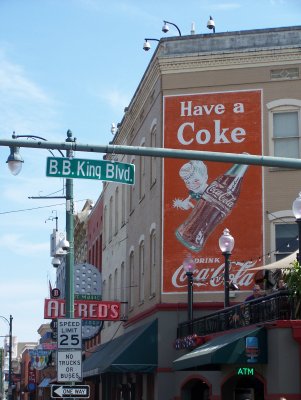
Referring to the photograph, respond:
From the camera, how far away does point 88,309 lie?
105ft

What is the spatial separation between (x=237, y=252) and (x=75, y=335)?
372 inches

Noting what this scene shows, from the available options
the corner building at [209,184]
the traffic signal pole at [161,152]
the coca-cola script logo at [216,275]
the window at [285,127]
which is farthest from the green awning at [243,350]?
Result: the window at [285,127]

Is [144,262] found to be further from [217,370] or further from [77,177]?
[77,177]

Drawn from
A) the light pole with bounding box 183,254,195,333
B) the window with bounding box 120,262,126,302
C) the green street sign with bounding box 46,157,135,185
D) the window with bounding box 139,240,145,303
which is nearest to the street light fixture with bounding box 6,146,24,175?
the green street sign with bounding box 46,157,135,185

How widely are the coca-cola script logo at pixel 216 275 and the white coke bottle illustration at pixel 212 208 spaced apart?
0.72m

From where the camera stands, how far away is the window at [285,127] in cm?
2656

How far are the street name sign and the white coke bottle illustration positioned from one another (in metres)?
9.41

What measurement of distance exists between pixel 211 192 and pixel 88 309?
25.8 feet

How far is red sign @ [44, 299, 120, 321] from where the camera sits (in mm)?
31547

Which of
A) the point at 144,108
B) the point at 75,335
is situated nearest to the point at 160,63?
the point at 144,108

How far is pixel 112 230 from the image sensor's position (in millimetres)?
38250

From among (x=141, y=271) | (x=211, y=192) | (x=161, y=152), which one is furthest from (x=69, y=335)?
(x=141, y=271)

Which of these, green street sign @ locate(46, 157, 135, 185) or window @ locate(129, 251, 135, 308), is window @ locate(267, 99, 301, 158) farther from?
green street sign @ locate(46, 157, 135, 185)

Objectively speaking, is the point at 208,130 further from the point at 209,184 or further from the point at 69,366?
the point at 69,366
